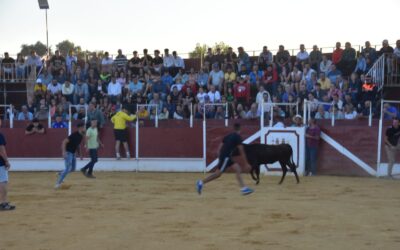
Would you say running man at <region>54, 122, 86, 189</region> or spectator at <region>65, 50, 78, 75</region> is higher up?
spectator at <region>65, 50, 78, 75</region>

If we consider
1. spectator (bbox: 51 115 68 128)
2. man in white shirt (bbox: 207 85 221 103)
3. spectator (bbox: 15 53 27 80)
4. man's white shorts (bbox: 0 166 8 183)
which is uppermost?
spectator (bbox: 15 53 27 80)

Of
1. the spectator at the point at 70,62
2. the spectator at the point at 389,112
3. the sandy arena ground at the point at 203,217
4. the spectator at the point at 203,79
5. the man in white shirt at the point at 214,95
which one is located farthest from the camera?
the spectator at the point at 70,62

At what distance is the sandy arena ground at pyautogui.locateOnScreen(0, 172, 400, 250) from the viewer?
8688 mm

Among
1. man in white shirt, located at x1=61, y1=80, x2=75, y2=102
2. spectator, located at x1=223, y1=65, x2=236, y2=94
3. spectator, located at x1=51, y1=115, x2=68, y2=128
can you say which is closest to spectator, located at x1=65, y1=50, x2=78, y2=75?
man in white shirt, located at x1=61, y1=80, x2=75, y2=102

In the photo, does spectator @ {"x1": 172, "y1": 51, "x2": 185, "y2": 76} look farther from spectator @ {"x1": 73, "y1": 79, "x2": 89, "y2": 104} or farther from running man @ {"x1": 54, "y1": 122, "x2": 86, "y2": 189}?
running man @ {"x1": 54, "y1": 122, "x2": 86, "y2": 189}

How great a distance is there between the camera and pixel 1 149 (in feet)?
37.3

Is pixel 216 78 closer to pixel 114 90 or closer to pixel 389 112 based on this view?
pixel 114 90

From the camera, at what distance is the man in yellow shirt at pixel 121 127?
20.9 meters

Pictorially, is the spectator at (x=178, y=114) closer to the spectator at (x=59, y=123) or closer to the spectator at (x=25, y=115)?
the spectator at (x=59, y=123)

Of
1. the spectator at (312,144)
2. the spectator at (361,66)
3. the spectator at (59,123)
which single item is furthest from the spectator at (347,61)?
the spectator at (59,123)

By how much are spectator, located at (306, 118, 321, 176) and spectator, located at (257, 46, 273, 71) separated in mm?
3712

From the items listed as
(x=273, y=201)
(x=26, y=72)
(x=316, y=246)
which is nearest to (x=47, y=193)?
(x=273, y=201)

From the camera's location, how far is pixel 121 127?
21125 mm

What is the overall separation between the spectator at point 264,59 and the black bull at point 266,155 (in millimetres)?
5709
